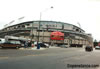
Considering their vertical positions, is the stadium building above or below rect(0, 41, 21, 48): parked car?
above

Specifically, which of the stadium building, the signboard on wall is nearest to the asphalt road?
the stadium building

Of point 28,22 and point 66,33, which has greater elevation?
point 28,22

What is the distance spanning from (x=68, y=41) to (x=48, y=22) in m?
29.1

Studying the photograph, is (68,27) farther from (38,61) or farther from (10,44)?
(38,61)

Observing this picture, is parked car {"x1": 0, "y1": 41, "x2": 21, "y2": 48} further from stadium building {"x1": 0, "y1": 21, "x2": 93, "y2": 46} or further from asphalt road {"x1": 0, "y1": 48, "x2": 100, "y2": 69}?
stadium building {"x1": 0, "y1": 21, "x2": 93, "y2": 46}

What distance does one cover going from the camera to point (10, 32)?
150 metres

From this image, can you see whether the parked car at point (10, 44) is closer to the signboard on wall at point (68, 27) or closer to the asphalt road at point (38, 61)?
the asphalt road at point (38, 61)

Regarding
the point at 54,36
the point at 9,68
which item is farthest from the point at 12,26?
the point at 9,68

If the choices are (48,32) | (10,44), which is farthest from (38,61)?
(48,32)

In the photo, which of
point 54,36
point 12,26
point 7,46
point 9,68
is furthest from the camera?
point 12,26

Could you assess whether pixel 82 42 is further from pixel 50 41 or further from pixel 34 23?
pixel 34 23

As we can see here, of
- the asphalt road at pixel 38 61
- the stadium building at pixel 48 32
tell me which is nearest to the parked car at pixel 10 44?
the asphalt road at pixel 38 61

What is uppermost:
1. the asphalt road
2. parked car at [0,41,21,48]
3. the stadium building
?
the stadium building

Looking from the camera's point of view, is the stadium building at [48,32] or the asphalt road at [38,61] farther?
the stadium building at [48,32]
